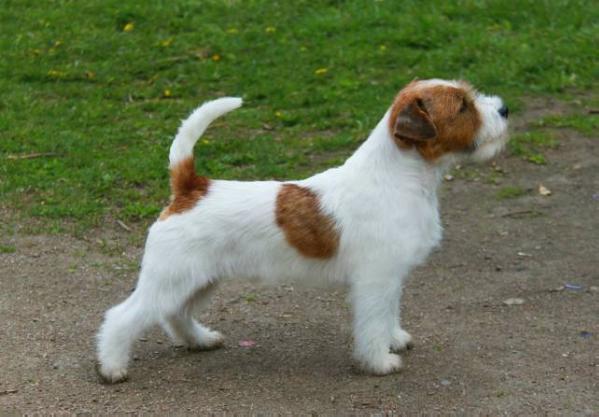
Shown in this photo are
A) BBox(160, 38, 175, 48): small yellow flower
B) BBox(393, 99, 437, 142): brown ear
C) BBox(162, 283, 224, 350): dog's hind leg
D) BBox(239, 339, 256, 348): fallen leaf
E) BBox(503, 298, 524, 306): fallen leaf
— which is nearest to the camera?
BBox(393, 99, 437, 142): brown ear

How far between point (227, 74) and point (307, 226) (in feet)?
21.4

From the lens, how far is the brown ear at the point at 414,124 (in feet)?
18.0

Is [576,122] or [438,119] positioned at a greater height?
[438,119]

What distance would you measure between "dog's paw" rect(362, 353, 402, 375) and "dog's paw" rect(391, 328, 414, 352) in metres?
0.26

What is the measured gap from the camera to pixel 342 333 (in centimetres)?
652

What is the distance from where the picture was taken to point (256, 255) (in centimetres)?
564

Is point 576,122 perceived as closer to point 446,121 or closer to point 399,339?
point 399,339

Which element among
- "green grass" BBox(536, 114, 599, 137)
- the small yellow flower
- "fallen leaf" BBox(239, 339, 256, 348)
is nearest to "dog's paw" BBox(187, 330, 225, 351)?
"fallen leaf" BBox(239, 339, 256, 348)

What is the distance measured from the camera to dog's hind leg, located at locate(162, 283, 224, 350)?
19.6 ft

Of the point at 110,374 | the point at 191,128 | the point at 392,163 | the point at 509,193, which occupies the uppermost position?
the point at 191,128

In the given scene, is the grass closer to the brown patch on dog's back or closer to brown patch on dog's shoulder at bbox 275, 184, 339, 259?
brown patch on dog's shoulder at bbox 275, 184, 339, 259

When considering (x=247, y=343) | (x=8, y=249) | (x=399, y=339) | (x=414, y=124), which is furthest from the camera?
(x=8, y=249)

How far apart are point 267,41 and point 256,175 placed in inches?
150

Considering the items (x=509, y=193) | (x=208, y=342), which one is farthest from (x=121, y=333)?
(x=509, y=193)
